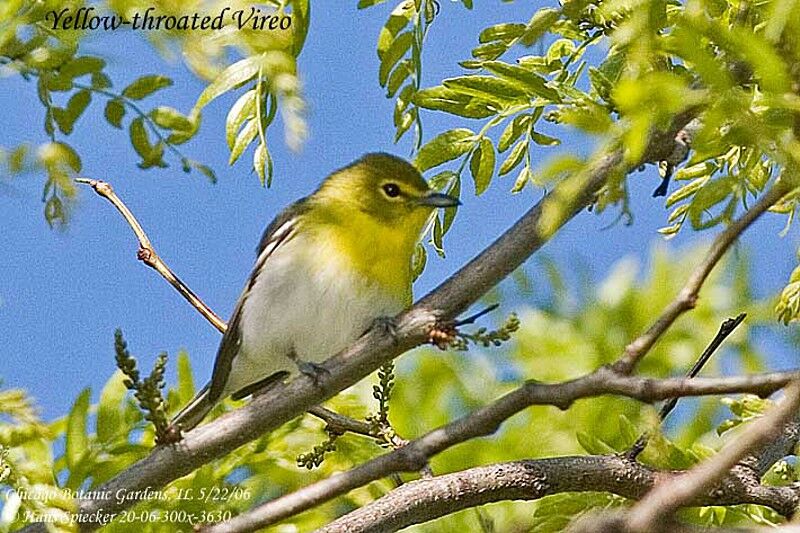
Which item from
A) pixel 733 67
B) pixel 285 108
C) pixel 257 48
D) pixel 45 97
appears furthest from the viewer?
pixel 45 97

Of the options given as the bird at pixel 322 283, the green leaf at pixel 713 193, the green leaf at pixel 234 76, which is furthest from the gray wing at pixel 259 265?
the green leaf at pixel 713 193

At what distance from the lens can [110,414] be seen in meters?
1.97

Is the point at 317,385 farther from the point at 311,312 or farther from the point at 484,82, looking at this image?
the point at 311,312

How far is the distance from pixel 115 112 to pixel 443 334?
81 cm

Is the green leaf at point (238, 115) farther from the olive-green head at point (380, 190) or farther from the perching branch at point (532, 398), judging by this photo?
the olive-green head at point (380, 190)

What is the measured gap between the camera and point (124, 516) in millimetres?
1906

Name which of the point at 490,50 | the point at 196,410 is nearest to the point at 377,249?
the point at 196,410

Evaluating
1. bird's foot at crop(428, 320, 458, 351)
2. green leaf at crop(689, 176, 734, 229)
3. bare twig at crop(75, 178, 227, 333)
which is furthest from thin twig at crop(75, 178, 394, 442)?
green leaf at crop(689, 176, 734, 229)

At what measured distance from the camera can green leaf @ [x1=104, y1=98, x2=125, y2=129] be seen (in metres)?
2.00

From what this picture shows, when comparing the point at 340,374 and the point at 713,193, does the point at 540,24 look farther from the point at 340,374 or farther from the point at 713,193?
the point at 340,374

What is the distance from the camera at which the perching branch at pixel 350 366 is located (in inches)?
58.9

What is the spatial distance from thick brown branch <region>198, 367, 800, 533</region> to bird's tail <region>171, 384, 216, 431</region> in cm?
119

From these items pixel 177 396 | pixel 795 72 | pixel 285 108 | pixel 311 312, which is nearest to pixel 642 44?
pixel 795 72

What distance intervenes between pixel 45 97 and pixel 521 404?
1.15 meters
